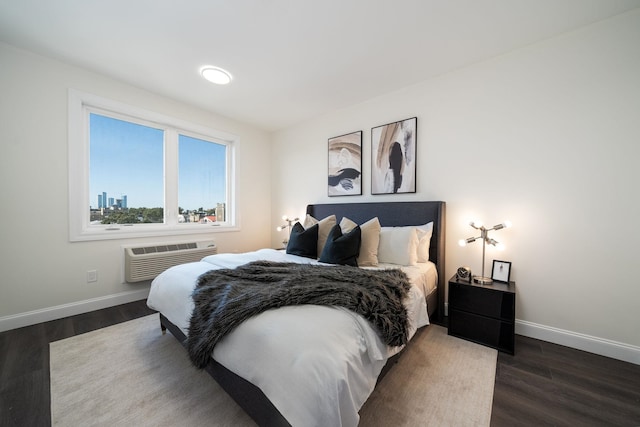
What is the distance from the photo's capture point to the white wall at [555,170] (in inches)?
70.6

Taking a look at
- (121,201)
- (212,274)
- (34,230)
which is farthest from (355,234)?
(34,230)

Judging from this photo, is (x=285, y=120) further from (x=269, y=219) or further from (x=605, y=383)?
(x=605, y=383)

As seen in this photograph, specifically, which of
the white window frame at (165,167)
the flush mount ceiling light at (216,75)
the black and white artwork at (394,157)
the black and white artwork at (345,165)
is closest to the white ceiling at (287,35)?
the flush mount ceiling light at (216,75)

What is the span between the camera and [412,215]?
8.79ft

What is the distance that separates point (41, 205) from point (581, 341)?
5.08m

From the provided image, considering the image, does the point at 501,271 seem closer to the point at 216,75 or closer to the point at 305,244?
the point at 305,244


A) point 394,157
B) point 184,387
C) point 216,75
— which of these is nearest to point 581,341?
point 394,157

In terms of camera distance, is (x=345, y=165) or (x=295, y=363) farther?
(x=345, y=165)

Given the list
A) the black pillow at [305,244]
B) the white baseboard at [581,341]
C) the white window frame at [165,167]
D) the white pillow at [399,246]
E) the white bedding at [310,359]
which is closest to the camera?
the white bedding at [310,359]

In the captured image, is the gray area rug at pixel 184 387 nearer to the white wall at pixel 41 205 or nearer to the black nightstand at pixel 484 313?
the black nightstand at pixel 484 313

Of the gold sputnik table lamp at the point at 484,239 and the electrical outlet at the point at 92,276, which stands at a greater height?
the gold sputnik table lamp at the point at 484,239

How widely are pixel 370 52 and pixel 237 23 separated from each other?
3.96 ft

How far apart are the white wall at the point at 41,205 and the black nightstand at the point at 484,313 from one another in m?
3.68

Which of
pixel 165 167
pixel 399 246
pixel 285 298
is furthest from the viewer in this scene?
pixel 165 167
